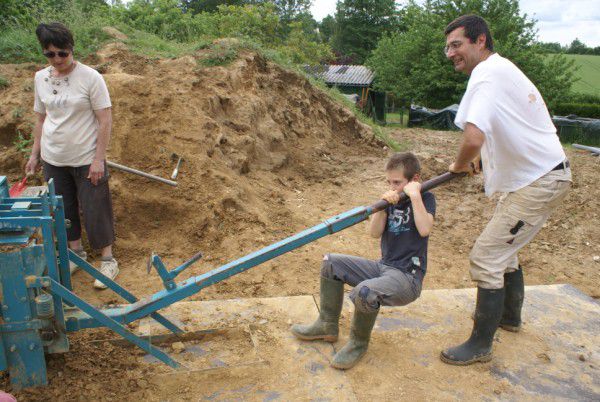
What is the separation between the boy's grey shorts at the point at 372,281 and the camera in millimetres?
2539

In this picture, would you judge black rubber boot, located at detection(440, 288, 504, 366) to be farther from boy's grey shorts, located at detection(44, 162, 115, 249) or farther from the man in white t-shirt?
boy's grey shorts, located at detection(44, 162, 115, 249)

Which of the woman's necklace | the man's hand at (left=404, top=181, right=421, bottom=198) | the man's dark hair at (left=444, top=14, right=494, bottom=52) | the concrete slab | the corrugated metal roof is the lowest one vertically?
the concrete slab

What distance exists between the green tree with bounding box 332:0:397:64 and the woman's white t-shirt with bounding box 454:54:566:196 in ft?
152

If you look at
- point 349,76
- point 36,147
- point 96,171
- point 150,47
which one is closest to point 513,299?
point 96,171

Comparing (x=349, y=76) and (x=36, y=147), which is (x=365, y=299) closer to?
(x=36, y=147)

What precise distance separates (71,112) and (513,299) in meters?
3.43

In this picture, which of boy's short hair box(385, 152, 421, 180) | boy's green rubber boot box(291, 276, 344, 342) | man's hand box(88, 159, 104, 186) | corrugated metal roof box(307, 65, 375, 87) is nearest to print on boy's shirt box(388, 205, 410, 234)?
boy's short hair box(385, 152, 421, 180)

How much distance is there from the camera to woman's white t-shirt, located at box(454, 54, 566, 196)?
2480 millimetres

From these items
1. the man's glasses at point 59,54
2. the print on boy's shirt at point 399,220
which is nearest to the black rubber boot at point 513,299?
the print on boy's shirt at point 399,220

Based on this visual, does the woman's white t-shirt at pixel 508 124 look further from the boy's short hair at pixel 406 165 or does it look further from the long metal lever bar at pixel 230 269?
the long metal lever bar at pixel 230 269

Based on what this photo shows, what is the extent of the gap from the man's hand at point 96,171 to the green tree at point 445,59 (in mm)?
21984

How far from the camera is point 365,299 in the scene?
99.4 inches

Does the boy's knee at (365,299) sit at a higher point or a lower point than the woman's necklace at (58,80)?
lower

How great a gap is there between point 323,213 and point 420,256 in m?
3.49
